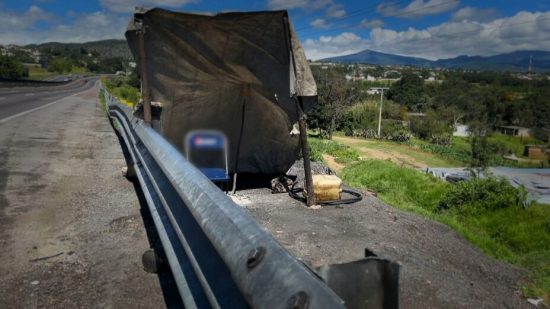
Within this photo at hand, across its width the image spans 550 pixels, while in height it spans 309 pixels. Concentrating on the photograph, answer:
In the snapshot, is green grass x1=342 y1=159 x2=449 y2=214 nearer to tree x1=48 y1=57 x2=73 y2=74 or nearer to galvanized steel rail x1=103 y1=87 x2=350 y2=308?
galvanized steel rail x1=103 y1=87 x2=350 y2=308

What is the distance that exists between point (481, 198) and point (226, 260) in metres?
11.6

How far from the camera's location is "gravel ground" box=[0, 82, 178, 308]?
2.80 metres

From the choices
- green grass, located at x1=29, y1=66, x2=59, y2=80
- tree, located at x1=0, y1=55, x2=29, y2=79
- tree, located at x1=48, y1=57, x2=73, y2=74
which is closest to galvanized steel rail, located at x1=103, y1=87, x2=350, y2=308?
tree, located at x1=0, y1=55, x2=29, y2=79

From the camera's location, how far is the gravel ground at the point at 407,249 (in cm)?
399

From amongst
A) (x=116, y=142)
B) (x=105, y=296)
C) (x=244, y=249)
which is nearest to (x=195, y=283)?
(x=244, y=249)

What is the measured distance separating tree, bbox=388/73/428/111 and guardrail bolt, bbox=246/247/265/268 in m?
115

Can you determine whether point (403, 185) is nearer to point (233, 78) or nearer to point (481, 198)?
point (481, 198)

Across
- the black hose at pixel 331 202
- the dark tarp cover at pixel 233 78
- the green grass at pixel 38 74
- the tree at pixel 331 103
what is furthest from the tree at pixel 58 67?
the black hose at pixel 331 202

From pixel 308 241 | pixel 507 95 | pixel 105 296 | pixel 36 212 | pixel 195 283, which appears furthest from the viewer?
pixel 507 95

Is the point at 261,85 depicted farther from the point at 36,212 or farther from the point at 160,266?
the point at 160,266

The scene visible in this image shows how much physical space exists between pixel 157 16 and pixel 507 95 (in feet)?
429

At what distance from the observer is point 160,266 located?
3188mm

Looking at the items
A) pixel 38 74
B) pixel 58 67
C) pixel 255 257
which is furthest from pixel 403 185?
pixel 58 67

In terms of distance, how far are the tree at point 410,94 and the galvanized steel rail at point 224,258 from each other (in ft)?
373
